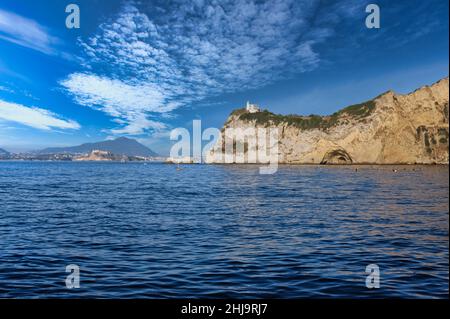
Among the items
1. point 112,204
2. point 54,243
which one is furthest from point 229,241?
point 112,204

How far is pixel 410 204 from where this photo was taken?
127ft

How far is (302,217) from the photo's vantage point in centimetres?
2998

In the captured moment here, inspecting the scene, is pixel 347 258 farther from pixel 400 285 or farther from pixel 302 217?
pixel 302 217

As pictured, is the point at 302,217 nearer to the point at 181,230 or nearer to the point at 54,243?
the point at 181,230
